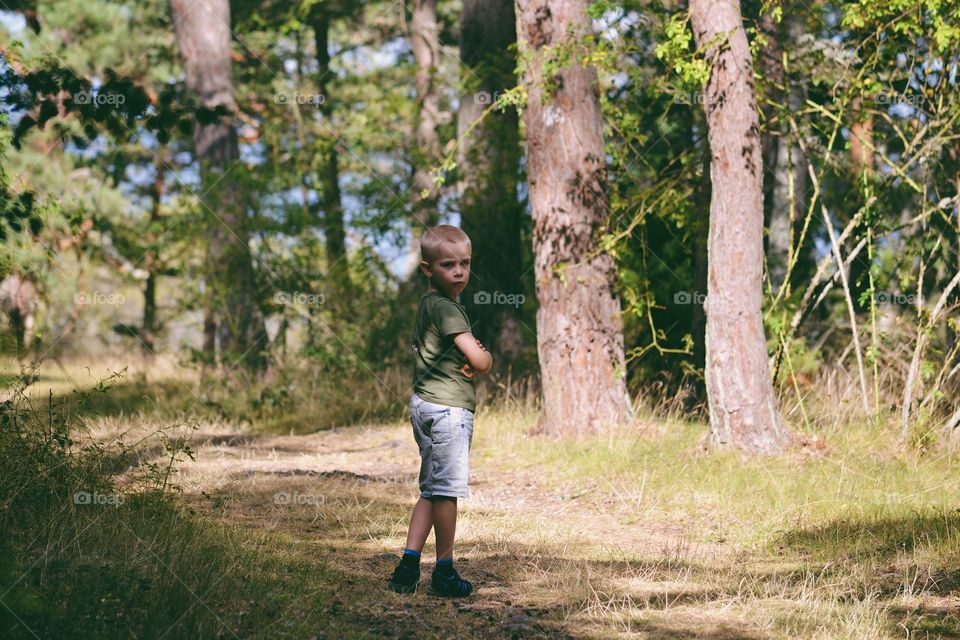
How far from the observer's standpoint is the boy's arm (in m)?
4.46

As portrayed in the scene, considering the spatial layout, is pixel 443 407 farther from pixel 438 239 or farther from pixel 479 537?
pixel 479 537

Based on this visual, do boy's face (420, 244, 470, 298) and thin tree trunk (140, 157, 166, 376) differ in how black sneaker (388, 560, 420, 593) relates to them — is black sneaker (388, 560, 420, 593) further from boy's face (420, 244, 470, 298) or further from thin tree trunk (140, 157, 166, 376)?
thin tree trunk (140, 157, 166, 376)

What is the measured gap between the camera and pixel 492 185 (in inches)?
459

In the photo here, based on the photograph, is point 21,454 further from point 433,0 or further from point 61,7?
point 61,7

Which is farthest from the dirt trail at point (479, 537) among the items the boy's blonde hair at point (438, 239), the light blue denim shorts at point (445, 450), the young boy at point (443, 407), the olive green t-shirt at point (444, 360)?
the boy's blonde hair at point (438, 239)

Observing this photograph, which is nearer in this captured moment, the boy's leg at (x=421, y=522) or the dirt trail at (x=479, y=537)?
the dirt trail at (x=479, y=537)

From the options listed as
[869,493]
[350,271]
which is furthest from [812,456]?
[350,271]

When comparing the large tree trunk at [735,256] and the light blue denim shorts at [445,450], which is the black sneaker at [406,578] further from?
the large tree trunk at [735,256]

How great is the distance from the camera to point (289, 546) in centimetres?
562

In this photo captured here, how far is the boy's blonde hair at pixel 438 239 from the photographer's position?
461cm

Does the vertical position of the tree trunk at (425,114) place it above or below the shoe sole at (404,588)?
above

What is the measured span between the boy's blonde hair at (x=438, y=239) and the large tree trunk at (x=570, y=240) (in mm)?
4359

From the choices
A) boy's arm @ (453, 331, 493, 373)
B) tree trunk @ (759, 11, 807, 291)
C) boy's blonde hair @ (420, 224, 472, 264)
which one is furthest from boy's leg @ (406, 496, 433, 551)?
tree trunk @ (759, 11, 807, 291)

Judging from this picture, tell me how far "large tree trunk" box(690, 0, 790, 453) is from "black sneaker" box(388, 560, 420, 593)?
3.78 metres
